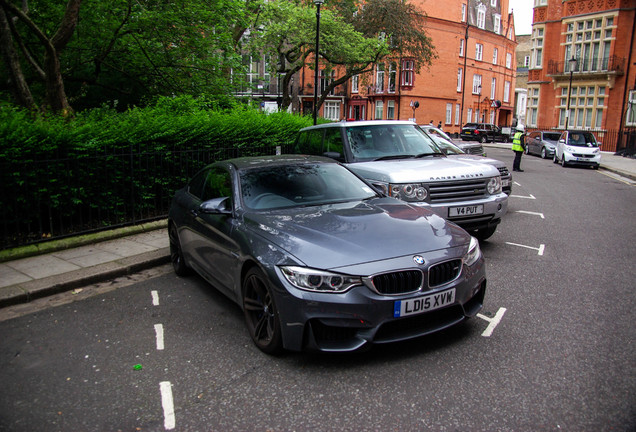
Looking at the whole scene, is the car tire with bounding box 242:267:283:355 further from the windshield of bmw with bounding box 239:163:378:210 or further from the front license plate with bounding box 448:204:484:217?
the front license plate with bounding box 448:204:484:217

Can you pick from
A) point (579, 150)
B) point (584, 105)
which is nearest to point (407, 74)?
point (584, 105)

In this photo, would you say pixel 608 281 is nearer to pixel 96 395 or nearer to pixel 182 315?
pixel 182 315

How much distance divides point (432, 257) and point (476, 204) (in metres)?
3.26

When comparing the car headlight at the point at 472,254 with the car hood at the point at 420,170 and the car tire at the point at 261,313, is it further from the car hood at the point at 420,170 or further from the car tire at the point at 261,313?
the car hood at the point at 420,170

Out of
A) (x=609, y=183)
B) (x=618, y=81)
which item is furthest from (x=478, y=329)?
(x=618, y=81)

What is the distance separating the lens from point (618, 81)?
3503cm

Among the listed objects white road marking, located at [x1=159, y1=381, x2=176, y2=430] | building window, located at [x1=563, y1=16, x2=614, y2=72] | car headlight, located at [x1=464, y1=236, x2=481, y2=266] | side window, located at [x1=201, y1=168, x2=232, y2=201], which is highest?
building window, located at [x1=563, y1=16, x2=614, y2=72]

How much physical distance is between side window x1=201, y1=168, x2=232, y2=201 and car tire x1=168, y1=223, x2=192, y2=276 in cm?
87

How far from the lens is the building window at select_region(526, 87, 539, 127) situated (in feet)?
137

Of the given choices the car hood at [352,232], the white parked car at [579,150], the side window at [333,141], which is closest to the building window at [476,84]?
the white parked car at [579,150]

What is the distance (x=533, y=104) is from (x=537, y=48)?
4.49 meters

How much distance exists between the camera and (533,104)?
41844 millimetres

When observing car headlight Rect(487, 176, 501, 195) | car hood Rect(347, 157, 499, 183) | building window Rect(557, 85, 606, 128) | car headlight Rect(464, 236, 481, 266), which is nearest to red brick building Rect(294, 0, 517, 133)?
building window Rect(557, 85, 606, 128)

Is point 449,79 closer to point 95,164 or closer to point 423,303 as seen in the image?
point 95,164
